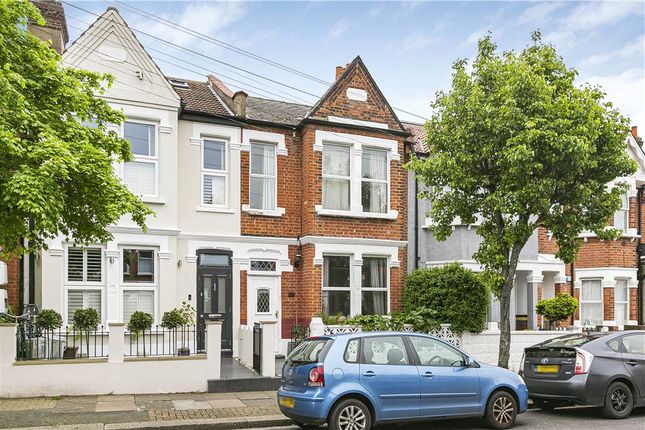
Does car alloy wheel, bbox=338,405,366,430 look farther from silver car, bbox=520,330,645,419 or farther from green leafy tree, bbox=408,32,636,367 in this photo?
green leafy tree, bbox=408,32,636,367

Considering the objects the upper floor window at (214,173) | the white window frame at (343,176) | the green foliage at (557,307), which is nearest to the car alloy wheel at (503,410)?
the white window frame at (343,176)

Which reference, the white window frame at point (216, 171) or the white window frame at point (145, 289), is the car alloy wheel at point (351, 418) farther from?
the white window frame at point (216, 171)

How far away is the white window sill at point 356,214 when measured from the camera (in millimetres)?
17438

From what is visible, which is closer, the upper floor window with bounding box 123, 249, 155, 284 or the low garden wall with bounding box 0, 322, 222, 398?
the low garden wall with bounding box 0, 322, 222, 398

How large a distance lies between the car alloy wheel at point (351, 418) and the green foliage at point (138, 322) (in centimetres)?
680

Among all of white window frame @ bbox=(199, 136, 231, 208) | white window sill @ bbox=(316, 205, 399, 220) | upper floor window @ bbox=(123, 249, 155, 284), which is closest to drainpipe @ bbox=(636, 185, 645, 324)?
white window sill @ bbox=(316, 205, 399, 220)

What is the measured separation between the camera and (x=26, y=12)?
1022 cm

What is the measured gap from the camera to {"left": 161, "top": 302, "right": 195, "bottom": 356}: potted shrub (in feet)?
45.7

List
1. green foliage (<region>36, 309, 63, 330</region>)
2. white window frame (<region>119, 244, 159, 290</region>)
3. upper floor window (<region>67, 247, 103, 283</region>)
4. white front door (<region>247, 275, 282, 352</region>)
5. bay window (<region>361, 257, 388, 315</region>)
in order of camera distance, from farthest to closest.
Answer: bay window (<region>361, 257, 388, 315</region>)
white front door (<region>247, 275, 282, 352</region>)
white window frame (<region>119, 244, 159, 290</region>)
upper floor window (<region>67, 247, 103, 283</region>)
green foliage (<region>36, 309, 63, 330</region>)

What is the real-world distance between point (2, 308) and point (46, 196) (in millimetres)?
6003

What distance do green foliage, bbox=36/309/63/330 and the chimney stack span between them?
684 centimetres

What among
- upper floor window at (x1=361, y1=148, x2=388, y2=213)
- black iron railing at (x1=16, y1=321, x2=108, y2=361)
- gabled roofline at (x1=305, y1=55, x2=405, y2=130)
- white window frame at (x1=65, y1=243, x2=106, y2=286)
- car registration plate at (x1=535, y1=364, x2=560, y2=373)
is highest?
gabled roofline at (x1=305, y1=55, x2=405, y2=130)

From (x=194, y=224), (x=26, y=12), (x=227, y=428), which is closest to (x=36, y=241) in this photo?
(x=26, y=12)

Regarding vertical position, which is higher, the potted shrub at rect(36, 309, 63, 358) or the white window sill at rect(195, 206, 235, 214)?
the white window sill at rect(195, 206, 235, 214)
